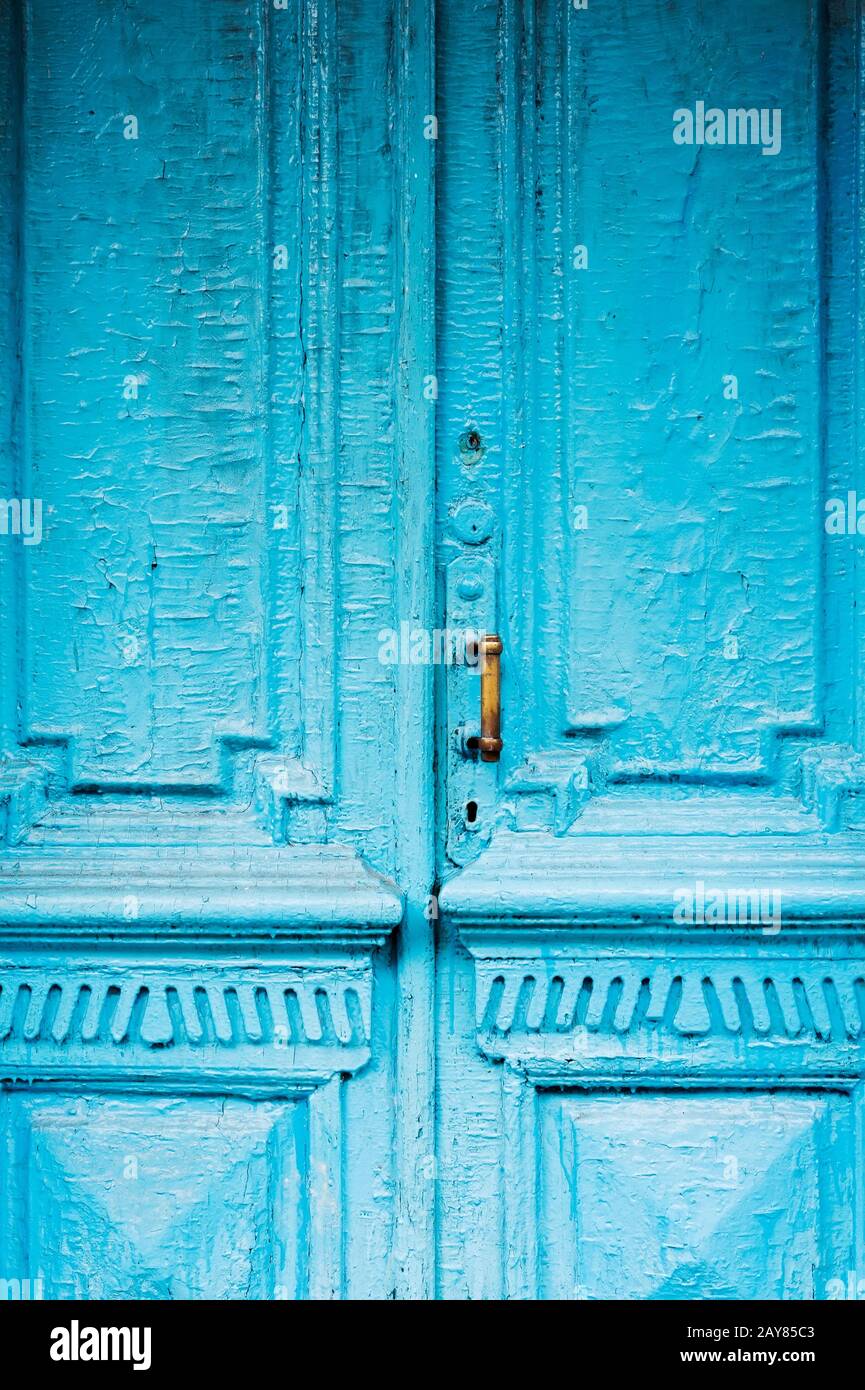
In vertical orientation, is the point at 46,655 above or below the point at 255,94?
below

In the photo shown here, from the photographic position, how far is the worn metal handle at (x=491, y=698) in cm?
172

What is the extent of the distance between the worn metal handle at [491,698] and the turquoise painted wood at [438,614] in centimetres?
5

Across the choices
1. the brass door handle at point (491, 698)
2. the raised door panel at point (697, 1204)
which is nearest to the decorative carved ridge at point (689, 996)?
the raised door panel at point (697, 1204)

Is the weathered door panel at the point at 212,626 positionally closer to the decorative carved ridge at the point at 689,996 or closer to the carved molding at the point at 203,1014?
the carved molding at the point at 203,1014

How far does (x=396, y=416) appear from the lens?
5.77 feet

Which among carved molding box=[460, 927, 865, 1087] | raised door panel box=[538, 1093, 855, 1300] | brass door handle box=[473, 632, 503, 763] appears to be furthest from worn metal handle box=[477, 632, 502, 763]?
raised door panel box=[538, 1093, 855, 1300]

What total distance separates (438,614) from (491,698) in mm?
155

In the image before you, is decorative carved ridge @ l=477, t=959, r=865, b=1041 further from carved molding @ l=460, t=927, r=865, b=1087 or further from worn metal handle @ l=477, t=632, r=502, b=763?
worn metal handle @ l=477, t=632, r=502, b=763

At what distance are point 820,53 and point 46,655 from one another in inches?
57.5

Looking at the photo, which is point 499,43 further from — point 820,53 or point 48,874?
point 48,874

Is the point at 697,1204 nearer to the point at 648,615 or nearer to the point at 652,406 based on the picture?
the point at 648,615
